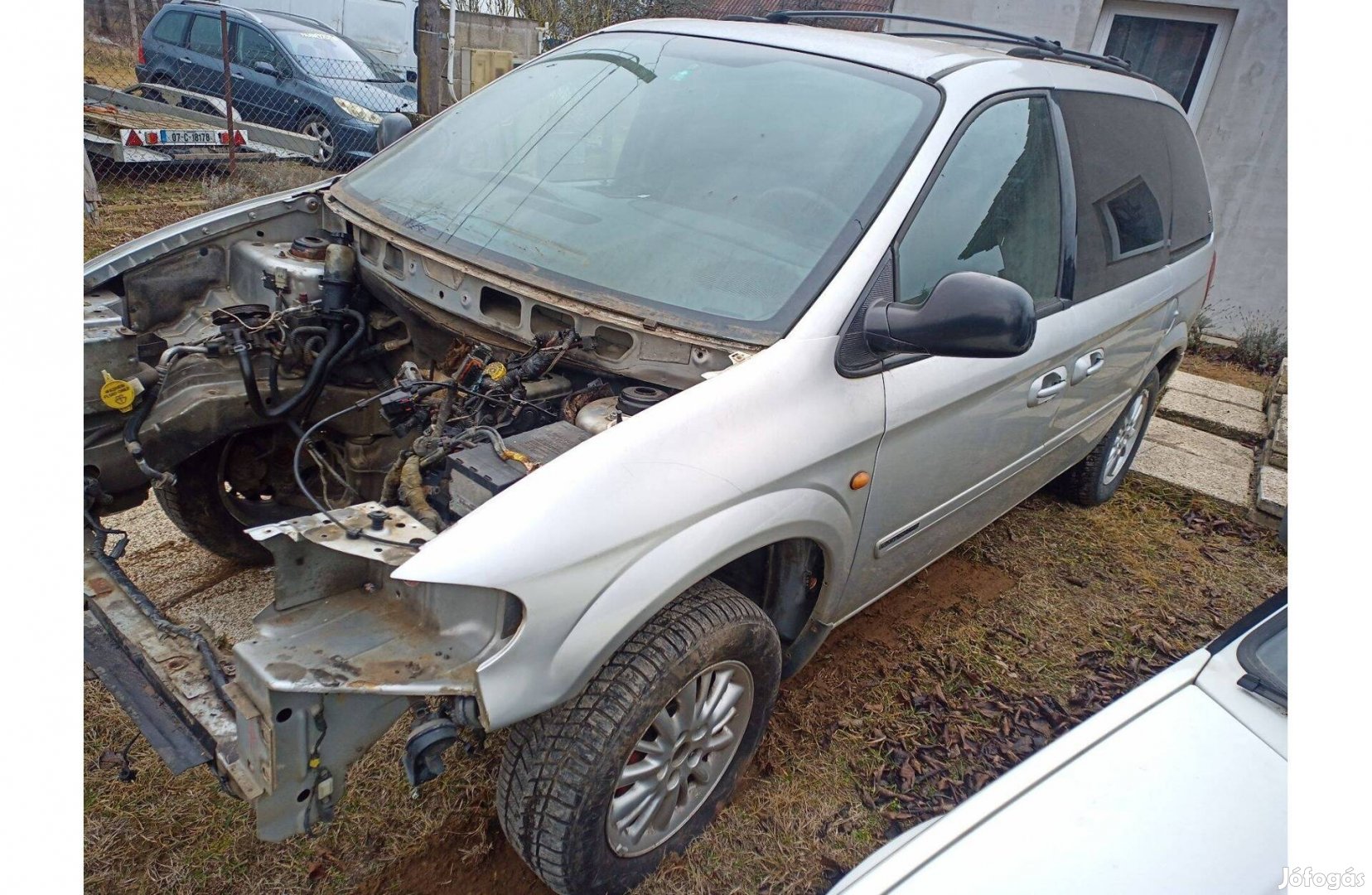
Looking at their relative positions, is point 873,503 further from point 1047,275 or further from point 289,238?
point 289,238

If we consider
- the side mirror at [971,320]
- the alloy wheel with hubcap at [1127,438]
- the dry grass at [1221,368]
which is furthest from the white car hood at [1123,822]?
the dry grass at [1221,368]

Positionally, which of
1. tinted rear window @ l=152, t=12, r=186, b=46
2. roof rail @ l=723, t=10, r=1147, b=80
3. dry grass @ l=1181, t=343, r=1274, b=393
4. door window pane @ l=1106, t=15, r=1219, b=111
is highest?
door window pane @ l=1106, t=15, r=1219, b=111

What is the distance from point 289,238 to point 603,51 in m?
1.25

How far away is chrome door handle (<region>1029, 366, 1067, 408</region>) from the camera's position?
2.80m

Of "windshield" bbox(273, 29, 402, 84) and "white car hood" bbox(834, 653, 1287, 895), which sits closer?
"white car hood" bbox(834, 653, 1287, 895)

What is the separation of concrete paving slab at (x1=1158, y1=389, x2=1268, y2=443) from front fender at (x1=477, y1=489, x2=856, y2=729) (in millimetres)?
5095

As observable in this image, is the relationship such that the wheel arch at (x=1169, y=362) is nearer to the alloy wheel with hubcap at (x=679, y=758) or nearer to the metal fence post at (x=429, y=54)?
the alloy wheel with hubcap at (x=679, y=758)

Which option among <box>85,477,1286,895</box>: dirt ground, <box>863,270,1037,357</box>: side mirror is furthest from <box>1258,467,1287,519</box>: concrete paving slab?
<box>863,270,1037,357</box>: side mirror

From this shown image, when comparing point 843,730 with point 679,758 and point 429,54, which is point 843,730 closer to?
point 679,758

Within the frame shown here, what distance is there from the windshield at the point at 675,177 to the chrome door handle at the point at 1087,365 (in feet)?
3.46

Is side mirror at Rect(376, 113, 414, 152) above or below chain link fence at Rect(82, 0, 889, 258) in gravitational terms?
above

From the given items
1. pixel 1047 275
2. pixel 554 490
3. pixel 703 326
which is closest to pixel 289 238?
pixel 703 326

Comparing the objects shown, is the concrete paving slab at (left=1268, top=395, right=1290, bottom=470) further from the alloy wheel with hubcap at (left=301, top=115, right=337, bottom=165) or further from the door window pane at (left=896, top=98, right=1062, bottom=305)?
the alloy wheel with hubcap at (left=301, top=115, right=337, bottom=165)

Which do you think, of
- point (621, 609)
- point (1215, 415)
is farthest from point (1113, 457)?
point (621, 609)
